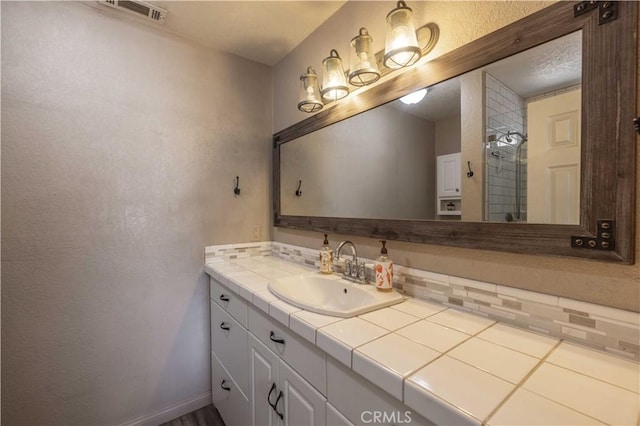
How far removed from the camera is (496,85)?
0.90 m

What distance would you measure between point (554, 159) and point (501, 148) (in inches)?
5.7

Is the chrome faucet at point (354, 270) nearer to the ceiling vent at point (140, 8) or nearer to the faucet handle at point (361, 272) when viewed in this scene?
the faucet handle at point (361, 272)

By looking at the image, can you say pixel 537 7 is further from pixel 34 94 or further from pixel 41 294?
pixel 41 294

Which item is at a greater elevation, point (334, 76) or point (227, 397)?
point (334, 76)

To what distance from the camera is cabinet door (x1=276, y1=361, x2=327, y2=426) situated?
83 centimetres

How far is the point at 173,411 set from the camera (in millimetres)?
1660

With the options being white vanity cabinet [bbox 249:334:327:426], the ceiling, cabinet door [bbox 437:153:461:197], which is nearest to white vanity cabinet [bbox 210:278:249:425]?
white vanity cabinet [bbox 249:334:327:426]

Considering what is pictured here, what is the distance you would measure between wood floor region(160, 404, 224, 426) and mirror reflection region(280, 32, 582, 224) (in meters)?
1.44

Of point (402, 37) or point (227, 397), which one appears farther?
point (227, 397)

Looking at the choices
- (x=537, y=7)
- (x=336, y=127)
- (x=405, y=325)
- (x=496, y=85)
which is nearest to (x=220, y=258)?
(x=336, y=127)

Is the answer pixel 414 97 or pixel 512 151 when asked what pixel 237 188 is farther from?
pixel 512 151

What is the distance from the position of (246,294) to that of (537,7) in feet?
4.72

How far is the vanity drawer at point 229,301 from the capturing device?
1.32m

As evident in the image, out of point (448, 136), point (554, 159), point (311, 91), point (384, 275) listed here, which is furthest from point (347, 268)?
point (311, 91)
